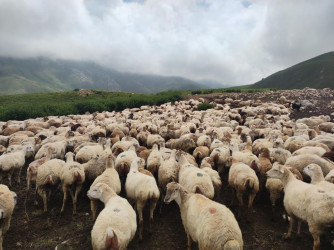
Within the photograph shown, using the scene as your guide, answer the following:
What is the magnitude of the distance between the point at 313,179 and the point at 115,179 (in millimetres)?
6541

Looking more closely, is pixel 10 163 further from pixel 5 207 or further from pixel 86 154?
pixel 5 207

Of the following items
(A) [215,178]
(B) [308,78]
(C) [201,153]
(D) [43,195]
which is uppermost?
(B) [308,78]

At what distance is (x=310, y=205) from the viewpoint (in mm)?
6262

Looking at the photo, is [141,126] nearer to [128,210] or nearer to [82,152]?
[82,152]

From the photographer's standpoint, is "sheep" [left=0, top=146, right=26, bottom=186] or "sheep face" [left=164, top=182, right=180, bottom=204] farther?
"sheep" [left=0, top=146, right=26, bottom=186]

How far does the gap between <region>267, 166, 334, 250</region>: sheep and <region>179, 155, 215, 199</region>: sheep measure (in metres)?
2.30

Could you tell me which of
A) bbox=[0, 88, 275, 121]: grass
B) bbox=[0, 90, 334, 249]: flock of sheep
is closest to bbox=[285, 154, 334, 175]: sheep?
bbox=[0, 90, 334, 249]: flock of sheep

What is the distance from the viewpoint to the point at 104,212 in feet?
19.8

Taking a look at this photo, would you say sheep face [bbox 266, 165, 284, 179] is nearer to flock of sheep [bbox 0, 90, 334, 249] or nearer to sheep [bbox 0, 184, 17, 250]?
flock of sheep [bbox 0, 90, 334, 249]

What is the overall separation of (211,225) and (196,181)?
2631mm

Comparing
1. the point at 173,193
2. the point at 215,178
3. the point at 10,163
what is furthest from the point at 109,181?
the point at 10,163

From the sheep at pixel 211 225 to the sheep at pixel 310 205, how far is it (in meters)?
2.29

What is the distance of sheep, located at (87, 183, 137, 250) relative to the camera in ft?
17.1

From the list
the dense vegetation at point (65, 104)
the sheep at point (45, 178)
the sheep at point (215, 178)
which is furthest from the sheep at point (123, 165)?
the dense vegetation at point (65, 104)
